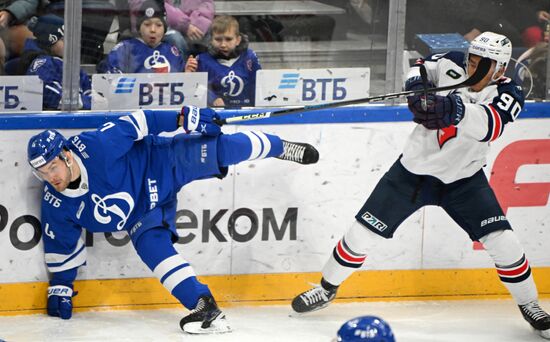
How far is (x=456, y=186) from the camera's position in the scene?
5.12 m

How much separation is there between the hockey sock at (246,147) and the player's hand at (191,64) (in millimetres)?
340

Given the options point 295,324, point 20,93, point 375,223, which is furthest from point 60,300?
point 375,223

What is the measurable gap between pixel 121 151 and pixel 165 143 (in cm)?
22

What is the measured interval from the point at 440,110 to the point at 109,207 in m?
1.32

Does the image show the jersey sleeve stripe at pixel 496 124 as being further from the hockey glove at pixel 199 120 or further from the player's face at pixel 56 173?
the player's face at pixel 56 173

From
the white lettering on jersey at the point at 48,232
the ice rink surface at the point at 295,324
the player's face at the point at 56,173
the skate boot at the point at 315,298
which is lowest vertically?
the ice rink surface at the point at 295,324

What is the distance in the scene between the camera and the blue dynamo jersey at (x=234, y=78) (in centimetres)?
539

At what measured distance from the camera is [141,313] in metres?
5.40

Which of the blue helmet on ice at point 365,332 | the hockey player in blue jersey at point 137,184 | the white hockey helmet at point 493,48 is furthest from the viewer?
the hockey player in blue jersey at point 137,184

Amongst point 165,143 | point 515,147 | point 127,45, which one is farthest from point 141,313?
point 515,147

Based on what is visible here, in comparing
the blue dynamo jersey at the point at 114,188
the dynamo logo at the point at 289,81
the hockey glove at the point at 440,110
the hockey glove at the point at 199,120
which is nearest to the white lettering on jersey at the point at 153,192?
the blue dynamo jersey at the point at 114,188

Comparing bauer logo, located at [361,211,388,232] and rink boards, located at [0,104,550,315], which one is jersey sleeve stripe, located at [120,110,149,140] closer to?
rink boards, located at [0,104,550,315]

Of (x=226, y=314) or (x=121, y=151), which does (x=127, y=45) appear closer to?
(x=121, y=151)

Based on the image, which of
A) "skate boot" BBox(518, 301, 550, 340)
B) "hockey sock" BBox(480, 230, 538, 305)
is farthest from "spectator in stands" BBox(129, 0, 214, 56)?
"skate boot" BBox(518, 301, 550, 340)
